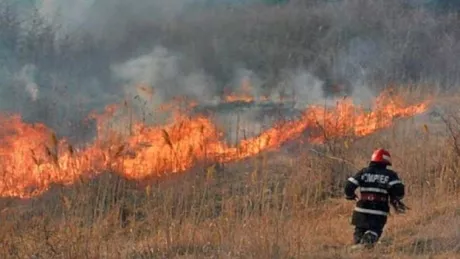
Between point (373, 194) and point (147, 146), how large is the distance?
807 centimetres

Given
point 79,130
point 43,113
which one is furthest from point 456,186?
point 43,113

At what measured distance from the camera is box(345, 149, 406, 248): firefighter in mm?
7562

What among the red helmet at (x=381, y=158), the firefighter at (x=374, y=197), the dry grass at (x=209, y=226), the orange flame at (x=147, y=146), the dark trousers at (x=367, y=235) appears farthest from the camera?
the orange flame at (x=147, y=146)

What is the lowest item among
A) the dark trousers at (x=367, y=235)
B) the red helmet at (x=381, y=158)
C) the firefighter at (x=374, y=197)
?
the dark trousers at (x=367, y=235)

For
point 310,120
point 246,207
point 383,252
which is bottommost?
point 383,252

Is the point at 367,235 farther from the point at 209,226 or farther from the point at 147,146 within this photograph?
the point at 147,146

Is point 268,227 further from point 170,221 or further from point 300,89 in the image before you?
point 300,89

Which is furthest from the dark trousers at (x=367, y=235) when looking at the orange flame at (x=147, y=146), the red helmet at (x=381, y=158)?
the orange flame at (x=147, y=146)

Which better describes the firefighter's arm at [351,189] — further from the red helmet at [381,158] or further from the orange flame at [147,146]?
the orange flame at [147,146]

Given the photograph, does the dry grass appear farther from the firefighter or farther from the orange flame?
the orange flame

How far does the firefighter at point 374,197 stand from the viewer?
756cm

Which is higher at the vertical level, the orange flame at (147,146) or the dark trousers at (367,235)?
the orange flame at (147,146)

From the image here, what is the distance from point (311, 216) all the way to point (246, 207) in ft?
5.31

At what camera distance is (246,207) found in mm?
7051
